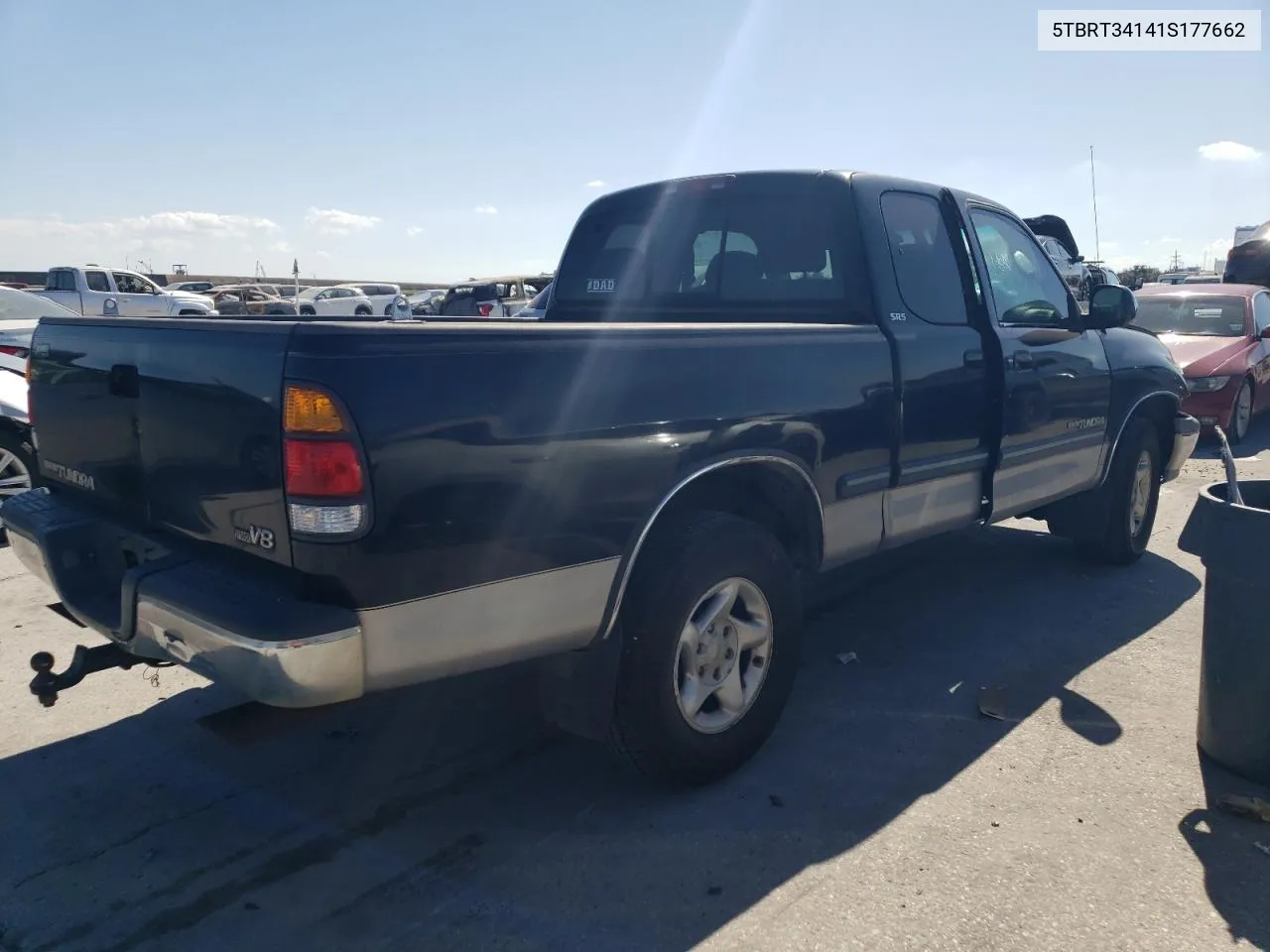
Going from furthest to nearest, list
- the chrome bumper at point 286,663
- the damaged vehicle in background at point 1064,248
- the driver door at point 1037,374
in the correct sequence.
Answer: the damaged vehicle in background at point 1064,248
the driver door at point 1037,374
the chrome bumper at point 286,663

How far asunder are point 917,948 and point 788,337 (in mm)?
1858

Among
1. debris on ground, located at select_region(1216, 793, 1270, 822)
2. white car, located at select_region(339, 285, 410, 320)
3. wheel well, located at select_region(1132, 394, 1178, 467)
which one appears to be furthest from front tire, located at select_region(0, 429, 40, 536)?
white car, located at select_region(339, 285, 410, 320)

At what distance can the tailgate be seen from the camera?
2383mm

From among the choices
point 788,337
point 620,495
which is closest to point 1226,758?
point 788,337

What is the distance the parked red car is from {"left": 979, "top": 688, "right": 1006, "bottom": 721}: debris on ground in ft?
22.2

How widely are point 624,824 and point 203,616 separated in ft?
4.73

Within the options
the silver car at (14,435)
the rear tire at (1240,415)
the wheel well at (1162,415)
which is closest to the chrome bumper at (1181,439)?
the wheel well at (1162,415)

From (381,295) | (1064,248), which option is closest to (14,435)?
(1064,248)

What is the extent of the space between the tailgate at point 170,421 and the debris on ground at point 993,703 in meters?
2.78

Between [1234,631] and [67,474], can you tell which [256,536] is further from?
[1234,631]

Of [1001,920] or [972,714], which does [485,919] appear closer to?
[1001,920]

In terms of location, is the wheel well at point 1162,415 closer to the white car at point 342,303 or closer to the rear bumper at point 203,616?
the rear bumper at point 203,616

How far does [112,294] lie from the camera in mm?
23469

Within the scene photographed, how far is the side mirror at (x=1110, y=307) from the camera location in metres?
4.83
